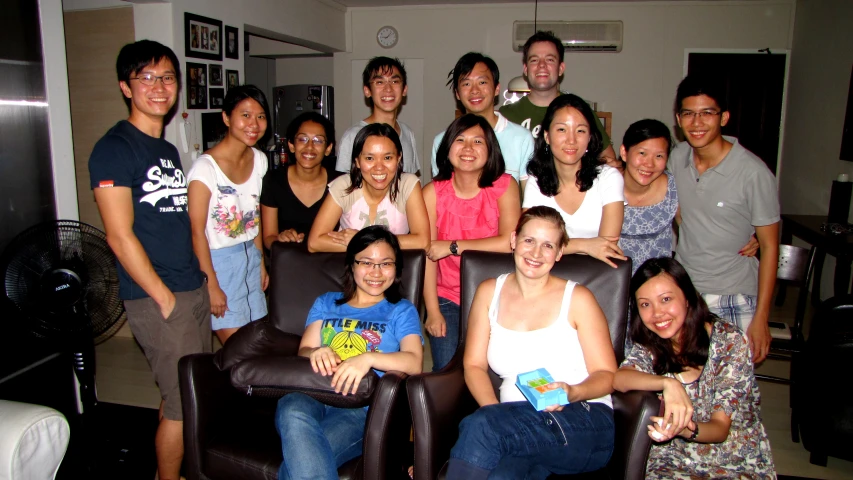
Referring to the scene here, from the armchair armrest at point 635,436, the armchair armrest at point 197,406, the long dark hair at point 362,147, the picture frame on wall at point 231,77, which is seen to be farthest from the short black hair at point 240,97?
the picture frame on wall at point 231,77

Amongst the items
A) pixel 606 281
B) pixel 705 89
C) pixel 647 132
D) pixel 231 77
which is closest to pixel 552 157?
pixel 647 132

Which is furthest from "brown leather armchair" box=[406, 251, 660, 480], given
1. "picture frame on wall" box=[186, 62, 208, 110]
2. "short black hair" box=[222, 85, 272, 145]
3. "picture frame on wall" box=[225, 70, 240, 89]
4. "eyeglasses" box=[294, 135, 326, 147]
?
"picture frame on wall" box=[225, 70, 240, 89]

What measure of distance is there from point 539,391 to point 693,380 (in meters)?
0.51

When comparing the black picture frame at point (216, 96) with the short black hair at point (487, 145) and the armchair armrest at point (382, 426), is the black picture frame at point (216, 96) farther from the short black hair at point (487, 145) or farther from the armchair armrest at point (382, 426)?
the armchair armrest at point (382, 426)

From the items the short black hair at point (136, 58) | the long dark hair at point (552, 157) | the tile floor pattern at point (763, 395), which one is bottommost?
the tile floor pattern at point (763, 395)

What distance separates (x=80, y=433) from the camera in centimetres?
248

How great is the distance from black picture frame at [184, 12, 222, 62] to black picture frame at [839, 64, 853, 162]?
509cm

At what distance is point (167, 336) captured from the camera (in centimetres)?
217

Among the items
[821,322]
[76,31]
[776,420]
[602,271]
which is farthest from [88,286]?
[776,420]

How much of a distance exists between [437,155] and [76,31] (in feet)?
10.2

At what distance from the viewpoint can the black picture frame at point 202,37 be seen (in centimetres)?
414

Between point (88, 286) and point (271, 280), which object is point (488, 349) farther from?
point (88, 286)

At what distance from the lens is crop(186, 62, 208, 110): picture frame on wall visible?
166 inches

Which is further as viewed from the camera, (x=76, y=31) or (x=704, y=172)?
(x=76, y=31)
